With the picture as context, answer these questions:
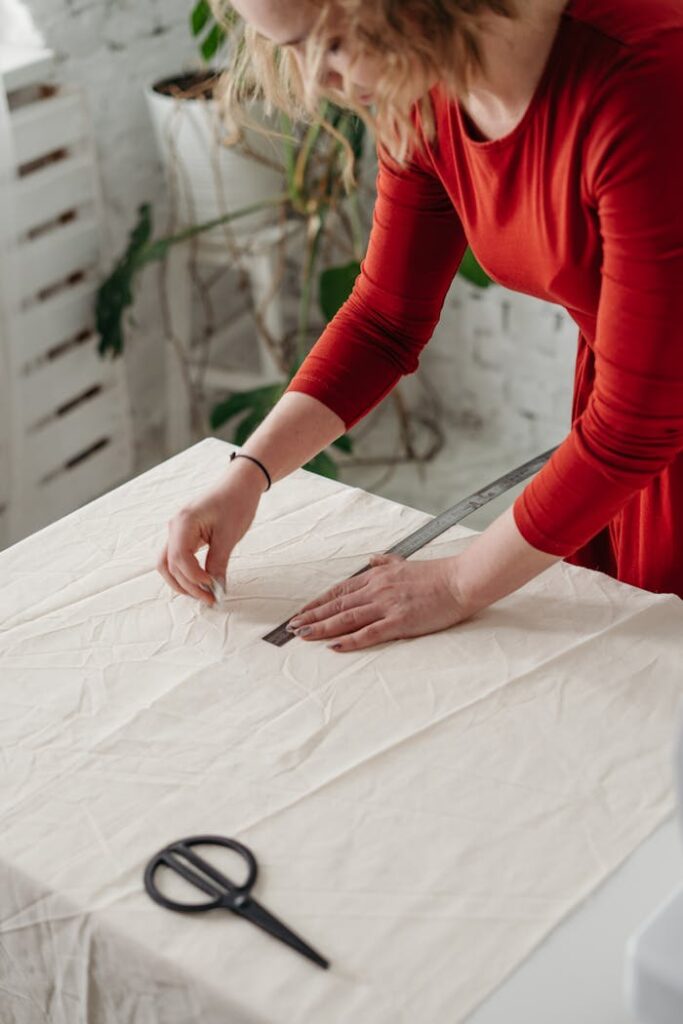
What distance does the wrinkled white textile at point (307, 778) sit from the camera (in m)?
0.79

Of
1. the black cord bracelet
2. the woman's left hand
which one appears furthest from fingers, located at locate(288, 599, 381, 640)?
the black cord bracelet

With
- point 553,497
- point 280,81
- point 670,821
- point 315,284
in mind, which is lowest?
point 315,284

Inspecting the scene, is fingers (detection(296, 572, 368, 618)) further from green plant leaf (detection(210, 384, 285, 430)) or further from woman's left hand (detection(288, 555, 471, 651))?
green plant leaf (detection(210, 384, 285, 430))

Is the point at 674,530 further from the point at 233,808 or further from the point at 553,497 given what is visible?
the point at 233,808

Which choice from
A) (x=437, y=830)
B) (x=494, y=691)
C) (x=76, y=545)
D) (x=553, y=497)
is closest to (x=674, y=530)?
(x=553, y=497)

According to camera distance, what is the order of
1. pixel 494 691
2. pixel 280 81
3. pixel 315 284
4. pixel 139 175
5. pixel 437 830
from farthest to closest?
pixel 315 284 < pixel 139 175 < pixel 280 81 < pixel 494 691 < pixel 437 830

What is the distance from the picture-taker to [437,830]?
873mm

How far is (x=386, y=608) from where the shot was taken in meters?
1.10

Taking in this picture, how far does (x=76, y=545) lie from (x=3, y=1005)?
0.47 m

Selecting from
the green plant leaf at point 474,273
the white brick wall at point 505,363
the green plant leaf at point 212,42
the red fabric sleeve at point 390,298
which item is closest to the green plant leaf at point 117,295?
the green plant leaf at point 212,42

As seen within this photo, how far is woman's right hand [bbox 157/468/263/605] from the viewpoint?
1.14 metres

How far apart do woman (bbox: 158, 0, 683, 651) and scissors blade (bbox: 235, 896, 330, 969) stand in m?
0.31

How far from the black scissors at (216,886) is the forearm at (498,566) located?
340 millimetres

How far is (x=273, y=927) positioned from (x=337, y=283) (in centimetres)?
178
